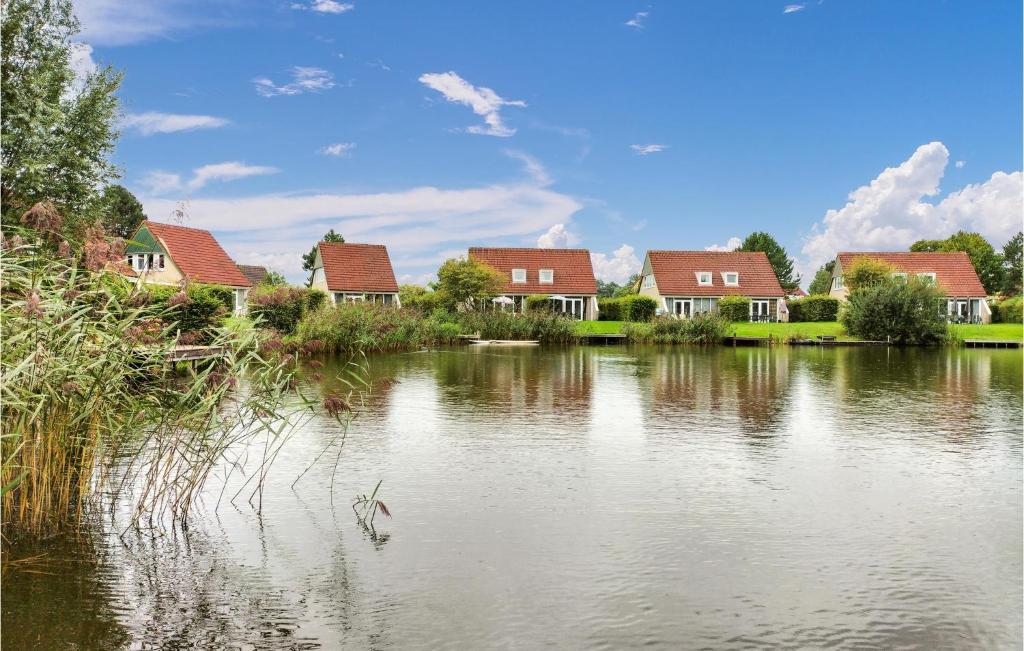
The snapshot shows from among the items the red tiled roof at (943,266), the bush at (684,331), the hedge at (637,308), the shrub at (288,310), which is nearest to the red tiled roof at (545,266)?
the hedge at (637,308)

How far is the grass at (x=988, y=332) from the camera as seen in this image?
124ft

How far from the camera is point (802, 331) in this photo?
1522 inches

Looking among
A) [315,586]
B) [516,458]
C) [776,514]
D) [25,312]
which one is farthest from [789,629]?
[25,312]

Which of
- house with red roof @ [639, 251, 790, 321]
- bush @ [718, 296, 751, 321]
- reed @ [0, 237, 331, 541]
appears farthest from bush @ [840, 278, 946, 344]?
reed @ [0, 237, 331, 541]

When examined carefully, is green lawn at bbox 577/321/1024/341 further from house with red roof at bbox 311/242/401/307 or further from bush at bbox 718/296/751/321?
house with red roof at bbox 311/242/401/307

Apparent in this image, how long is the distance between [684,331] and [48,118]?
24.8 meters

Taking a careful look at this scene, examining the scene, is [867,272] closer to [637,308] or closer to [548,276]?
[637,308]

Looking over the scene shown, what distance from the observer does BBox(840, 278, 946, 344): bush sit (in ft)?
115

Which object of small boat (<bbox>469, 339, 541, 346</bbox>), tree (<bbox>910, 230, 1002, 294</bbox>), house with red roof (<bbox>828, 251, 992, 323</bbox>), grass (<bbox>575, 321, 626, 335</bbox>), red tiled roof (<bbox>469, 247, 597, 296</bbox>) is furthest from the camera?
tree (<bbox>910, 230, 1002, 294</bbox>)

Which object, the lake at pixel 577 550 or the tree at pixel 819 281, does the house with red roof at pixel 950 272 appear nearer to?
the tree at pixel 819 281

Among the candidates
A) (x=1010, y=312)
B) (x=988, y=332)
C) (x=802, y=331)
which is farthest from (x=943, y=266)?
(x=802, y=331)

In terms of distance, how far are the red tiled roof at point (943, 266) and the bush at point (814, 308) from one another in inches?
334

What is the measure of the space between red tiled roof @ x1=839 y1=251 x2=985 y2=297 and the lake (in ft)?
164

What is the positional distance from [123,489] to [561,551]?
4.09 metres
